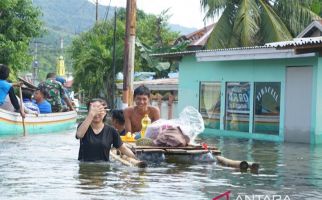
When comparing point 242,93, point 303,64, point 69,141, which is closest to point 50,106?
point 69,141

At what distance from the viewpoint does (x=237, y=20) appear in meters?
29.0

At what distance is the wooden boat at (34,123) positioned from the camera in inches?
766

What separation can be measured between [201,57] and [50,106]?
222 inches

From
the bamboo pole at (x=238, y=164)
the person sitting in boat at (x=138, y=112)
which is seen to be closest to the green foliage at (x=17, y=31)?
the person sitting in boat at (x=138, y=112)

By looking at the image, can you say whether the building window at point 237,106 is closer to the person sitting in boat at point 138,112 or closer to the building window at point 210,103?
the building window at point 210,103

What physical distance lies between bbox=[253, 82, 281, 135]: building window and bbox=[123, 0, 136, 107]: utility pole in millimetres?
4338

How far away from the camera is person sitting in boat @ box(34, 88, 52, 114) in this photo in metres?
22.2

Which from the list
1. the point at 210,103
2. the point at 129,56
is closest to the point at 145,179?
the point at 129,56

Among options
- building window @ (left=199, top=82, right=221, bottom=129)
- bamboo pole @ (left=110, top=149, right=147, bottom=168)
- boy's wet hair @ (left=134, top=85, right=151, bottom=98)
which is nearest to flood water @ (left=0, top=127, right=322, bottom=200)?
bamboo pole @ (left=110, top=149, right=147, bottom=168)

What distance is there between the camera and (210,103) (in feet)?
82.6

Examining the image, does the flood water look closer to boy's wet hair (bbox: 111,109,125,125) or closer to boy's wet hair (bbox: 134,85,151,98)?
boy's wet hair (bbox: 111,109,125,125)

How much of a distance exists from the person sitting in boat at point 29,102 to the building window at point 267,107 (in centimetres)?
719

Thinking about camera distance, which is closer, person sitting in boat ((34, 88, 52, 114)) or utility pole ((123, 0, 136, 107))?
utility pole ((123, 0, 136, 107))

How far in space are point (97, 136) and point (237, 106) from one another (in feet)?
45.7
